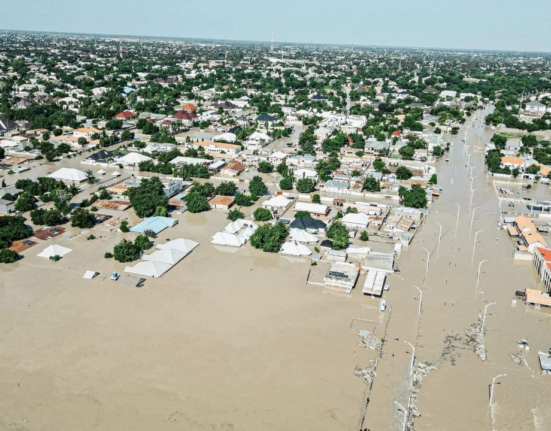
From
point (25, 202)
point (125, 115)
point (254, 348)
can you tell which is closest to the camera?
point (254, 348)

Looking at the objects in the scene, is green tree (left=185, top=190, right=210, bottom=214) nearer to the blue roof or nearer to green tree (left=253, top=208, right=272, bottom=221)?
the blue roof

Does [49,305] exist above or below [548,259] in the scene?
below

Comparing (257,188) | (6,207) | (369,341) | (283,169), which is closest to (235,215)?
(257,188)

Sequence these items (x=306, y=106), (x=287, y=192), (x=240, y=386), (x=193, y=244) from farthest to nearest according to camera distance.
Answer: (x=306, y=106), (x=287, y=192), (x=193, y=244), (x=240, y=386)

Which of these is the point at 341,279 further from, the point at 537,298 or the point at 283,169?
the point at 283,169

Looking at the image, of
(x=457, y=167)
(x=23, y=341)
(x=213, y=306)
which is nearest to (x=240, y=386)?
(x=213, y=306)

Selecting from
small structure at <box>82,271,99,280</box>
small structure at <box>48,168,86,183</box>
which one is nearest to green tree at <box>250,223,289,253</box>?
small structure at <box>82,271,99,280</box>

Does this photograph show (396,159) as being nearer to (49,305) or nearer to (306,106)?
(306,106)
